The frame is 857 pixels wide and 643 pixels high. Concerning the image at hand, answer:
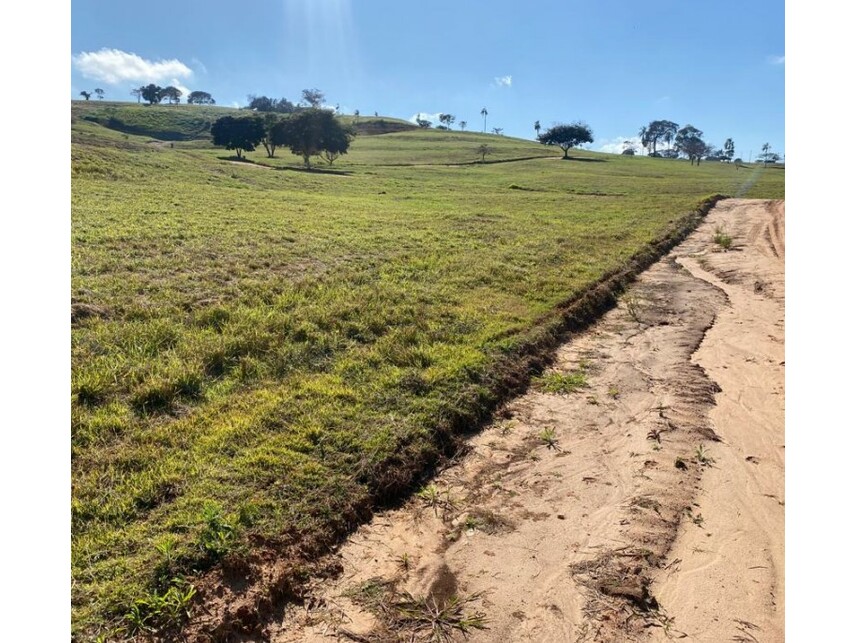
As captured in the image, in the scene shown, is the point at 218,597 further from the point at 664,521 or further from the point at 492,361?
the point at 492,361

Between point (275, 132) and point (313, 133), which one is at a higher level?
point (275, 132)

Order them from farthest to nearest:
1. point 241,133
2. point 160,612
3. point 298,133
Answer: point 241,133 < point 298,133 < point 160,612

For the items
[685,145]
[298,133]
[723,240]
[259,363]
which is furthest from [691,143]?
[259,363]

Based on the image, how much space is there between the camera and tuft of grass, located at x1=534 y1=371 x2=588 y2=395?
765 centimetres

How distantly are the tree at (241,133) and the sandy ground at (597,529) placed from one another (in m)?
65.4

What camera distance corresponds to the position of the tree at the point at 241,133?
65750 millimetres

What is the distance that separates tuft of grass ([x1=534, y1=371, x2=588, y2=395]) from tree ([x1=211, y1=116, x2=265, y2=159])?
215ft

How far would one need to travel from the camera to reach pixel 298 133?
58812 mm

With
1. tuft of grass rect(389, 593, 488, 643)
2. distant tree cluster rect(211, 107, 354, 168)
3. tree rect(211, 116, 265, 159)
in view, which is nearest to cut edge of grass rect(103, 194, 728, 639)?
tuft of grass rect(389, 593, 488, 643)

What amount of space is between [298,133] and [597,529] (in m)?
60.0

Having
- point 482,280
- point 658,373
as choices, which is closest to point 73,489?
point 658,373

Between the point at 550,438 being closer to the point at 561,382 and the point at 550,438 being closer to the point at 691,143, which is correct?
the point at 561,382

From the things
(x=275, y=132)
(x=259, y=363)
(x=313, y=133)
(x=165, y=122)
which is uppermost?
(x=165, y=122)

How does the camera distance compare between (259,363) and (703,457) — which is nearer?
(703,457)
